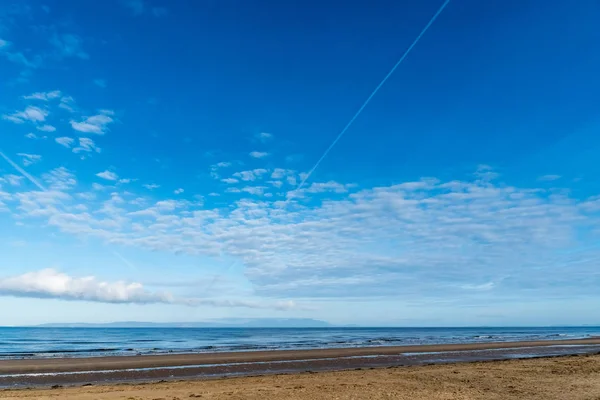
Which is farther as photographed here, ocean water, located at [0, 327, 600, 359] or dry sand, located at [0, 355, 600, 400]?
ocean water, located at [0, 327, 600, 359]

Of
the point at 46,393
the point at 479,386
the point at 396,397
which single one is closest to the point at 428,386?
the point at 479,386

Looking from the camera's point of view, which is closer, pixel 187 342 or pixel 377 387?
pixel 377 387

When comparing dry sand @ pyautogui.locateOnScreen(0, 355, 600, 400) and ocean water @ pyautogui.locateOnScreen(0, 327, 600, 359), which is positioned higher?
ocean water @ pyautogui.locateOnScreen(0, 327, 600, 359)

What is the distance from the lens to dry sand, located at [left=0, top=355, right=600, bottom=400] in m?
15.0

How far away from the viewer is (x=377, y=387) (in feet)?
55.3

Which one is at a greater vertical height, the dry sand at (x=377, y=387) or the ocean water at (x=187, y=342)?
the ocean water at (x=187, y=342)

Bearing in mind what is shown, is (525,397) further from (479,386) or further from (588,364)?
(588,364)

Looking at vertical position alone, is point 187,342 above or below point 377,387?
above

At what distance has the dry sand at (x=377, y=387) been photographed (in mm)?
15008

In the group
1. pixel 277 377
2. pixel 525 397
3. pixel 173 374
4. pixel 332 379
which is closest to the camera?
pixel 525 397

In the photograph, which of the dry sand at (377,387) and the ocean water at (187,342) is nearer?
the dry sand at (377,387)

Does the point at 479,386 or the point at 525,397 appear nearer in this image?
the point at 525,397

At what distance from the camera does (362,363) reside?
28.5 metres

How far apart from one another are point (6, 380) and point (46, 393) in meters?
7.03
